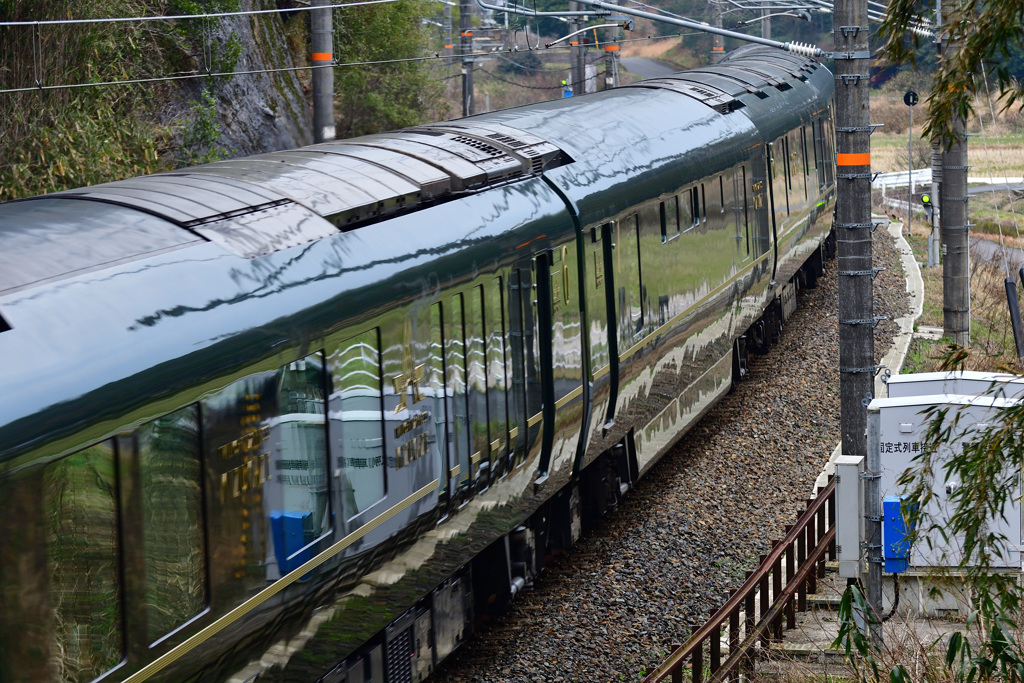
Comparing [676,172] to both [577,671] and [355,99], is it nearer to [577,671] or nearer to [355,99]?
[577,671]

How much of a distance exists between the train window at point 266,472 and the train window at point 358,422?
0.46ft

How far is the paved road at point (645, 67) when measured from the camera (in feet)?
195

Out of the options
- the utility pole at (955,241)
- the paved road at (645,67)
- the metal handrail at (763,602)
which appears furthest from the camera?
the paved road at (645,67)

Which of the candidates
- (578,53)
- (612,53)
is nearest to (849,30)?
(612,53)

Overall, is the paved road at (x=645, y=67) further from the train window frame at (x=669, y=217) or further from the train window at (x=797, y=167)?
the train window frame at (x=669, y=217)

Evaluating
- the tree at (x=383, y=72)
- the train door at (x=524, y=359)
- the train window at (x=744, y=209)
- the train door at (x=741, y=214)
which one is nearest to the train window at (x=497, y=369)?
the train door at (x=524, y=359)

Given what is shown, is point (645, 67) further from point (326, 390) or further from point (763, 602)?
point (326, 390)

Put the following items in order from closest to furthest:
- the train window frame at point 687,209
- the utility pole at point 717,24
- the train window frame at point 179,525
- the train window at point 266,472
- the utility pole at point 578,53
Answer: the train window frame at point 179,525
the train window at point 266,472
the train window frame at point 687,209
the utility pole at point 717,24
the utility pole at point 578,53

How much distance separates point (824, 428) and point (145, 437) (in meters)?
10.3

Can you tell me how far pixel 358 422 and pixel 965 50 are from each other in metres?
3.29

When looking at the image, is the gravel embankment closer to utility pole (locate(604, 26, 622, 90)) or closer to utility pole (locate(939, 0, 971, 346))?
utility pole (locate(939, 0, 971, 346))

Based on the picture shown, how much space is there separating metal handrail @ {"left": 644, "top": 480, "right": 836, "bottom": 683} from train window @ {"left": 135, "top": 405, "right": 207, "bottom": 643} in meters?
2.81

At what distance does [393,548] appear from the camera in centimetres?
654

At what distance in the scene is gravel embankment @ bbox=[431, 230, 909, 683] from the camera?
834cm
